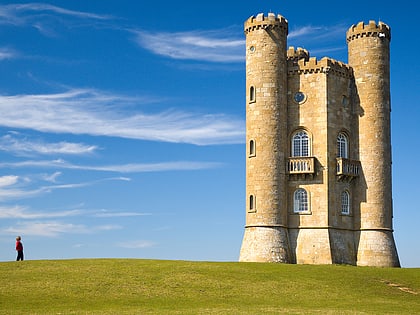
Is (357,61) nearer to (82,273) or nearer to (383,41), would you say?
(383,41)

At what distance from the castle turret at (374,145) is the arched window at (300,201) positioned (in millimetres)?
5161

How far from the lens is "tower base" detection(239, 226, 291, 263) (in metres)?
62.1

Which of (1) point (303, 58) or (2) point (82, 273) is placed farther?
(1) point (303, 58)

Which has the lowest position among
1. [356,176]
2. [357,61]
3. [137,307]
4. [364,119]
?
[137,307]

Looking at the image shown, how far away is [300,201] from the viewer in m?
64.5

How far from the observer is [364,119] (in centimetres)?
6631

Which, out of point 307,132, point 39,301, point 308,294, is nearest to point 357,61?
A: point 307,132

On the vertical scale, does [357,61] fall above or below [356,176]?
above

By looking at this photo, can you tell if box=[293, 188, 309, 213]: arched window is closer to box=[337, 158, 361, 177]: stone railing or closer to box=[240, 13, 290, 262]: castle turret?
box=[240, 13, 290, 262]: castle turret

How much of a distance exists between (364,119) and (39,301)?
3658 centimetres

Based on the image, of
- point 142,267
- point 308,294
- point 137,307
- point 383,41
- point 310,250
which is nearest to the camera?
point 137,307

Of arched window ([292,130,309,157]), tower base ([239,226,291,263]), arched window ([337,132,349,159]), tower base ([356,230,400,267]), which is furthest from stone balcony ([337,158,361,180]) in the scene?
tower base ([239,226,291,263])

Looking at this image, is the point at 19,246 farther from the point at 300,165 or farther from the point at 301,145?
the point at 301,145

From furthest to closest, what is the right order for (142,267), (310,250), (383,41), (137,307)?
(383,41)
(310,250)
(142,267)
(137,307)
